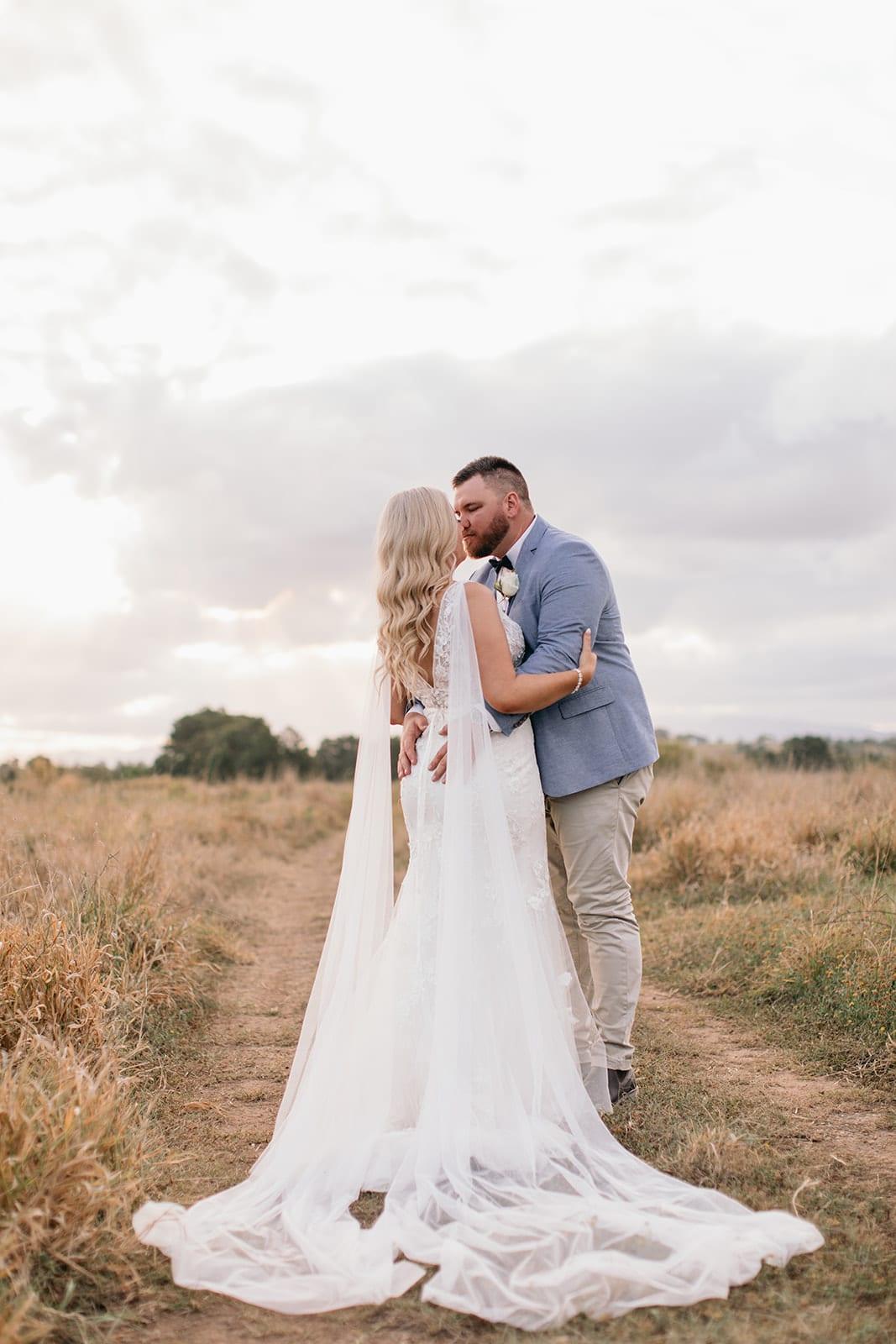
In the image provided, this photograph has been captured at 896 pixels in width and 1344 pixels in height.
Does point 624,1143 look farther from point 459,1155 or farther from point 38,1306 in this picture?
point 38,1306

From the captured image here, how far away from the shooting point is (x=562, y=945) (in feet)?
14.2

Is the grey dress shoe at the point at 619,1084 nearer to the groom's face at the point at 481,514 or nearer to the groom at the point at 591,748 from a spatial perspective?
the groom at the point at 591,748

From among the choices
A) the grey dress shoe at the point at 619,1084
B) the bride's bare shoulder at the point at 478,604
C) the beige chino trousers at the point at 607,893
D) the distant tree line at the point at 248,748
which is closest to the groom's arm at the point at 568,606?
the bride's bare shoulder at the point at 478,604

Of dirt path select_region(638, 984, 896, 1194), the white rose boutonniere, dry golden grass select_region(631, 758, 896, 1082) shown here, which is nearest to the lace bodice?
the white rose boutonniere

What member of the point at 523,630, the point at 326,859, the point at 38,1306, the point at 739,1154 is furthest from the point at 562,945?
the point at 326,859

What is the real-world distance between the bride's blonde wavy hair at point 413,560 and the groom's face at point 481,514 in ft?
1.95

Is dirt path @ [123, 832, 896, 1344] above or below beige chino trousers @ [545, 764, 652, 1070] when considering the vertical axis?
below

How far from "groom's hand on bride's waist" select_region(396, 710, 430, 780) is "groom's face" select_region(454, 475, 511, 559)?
32.6 inches

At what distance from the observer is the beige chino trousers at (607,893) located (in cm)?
450

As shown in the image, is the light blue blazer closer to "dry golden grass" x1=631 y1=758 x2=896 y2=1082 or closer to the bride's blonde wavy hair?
the bride's blonde wavy hair

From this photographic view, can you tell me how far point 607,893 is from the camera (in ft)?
15.0

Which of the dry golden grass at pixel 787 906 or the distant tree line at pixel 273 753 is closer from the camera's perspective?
the dry golden grass at pixel 787 906

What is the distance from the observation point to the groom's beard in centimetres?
488

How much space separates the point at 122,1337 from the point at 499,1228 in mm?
1041
